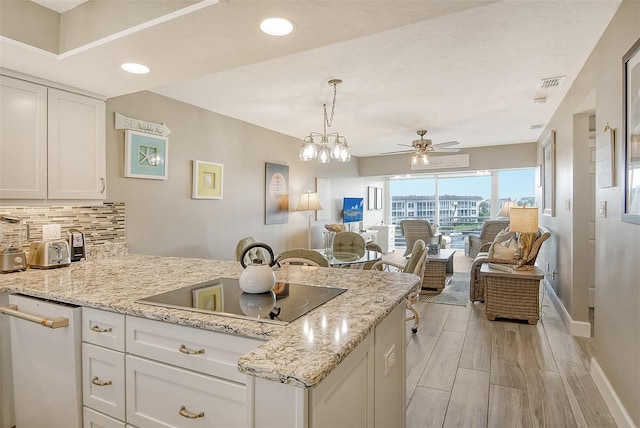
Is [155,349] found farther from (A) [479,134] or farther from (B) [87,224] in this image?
(A) [479,134]

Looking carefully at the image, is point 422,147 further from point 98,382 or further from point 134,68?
point 98,382

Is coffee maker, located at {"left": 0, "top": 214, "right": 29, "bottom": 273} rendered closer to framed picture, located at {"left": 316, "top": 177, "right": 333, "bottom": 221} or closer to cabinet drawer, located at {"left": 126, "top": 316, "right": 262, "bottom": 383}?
cabinet drawer, located at {"left": 126, "top": 316, "right": 262, "bottom": 383}

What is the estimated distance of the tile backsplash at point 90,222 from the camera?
8.13ft

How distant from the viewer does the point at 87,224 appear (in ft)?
9.25

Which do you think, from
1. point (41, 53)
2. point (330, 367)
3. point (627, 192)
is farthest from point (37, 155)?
point (627, 192)

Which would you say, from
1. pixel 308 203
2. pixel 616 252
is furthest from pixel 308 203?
pixel 616 252

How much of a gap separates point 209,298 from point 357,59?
2.18 m

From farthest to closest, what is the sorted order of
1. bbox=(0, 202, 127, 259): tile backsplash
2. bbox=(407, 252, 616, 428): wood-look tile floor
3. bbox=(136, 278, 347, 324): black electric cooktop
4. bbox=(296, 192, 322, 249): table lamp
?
bbox=(296, 192, 322, 249): table lamp, bbox=(0, 202, 127, 259): tile backsplash, bbox=(407, 252, 616, 428): wood-look tile floor, bbox=(136, 278, 347, 324): black electric cooktop

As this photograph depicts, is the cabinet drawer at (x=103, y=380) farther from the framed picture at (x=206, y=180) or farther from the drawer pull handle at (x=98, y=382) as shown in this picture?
the framed picture at (x=206, y=180)

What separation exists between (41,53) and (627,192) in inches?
A: 130

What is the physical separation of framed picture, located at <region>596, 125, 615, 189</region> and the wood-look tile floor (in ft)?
4.51

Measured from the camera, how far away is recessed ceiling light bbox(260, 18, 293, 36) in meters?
1.66

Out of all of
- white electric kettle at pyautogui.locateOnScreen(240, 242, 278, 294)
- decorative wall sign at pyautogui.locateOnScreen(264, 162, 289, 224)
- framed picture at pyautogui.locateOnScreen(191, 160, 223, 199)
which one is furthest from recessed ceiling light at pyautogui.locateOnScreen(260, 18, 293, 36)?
decorative wall sign at pyautogui.locateOnScreen(264, 162, 289, 224)

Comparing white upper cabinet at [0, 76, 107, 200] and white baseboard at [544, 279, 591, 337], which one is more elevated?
white upper cabinet at [0, 76, 107, 200]
